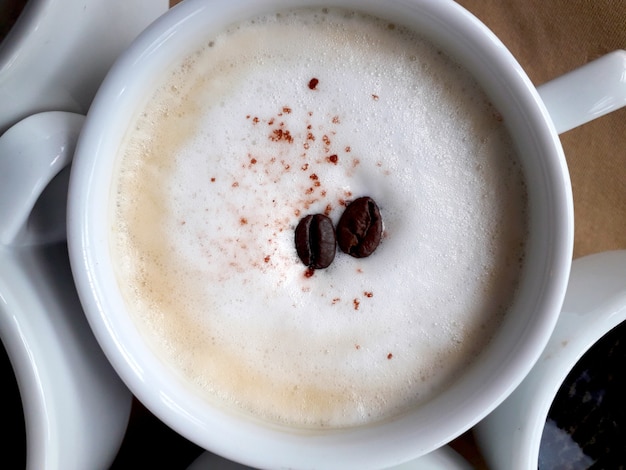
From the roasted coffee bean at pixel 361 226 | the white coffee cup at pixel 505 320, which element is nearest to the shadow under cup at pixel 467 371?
the white coffee cup at pixel 505 320

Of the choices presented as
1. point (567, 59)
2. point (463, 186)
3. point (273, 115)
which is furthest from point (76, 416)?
point (567, 59)

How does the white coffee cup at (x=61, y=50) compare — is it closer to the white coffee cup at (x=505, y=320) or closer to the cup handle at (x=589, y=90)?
the white coffee cup at (x=505, y=320)

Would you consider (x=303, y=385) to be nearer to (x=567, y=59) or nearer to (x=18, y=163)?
(x=18, y=163)

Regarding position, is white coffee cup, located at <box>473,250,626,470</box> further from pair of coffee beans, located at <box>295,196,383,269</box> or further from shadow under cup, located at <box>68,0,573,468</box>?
pair of coffee beans, located at <box>295,196,383,269</box>

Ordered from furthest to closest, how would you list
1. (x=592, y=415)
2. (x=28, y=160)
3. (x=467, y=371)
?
(x=592, y=415), (x=467, y=371), (x=28, y=160)

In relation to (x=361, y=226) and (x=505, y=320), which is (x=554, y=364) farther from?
(x=361, y=226)

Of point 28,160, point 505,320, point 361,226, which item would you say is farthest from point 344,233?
point 28,160
